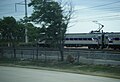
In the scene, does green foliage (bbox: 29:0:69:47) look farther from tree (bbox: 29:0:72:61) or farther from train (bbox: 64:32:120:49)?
train (bbox: 64:32:120:49)

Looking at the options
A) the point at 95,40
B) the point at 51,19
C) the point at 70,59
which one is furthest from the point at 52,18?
the point at 95,40

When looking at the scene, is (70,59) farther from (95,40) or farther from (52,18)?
(95,40)

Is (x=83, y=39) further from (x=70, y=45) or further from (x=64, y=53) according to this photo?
(x=64, y=53)

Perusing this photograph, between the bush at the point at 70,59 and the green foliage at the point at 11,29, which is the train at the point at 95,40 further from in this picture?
the bush at the point at 70,59

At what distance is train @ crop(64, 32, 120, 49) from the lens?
2276 inches

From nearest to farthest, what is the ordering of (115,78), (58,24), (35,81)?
(35,81), (115,78), (58,24)

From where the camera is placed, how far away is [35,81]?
57.1ft

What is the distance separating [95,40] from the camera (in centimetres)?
6138

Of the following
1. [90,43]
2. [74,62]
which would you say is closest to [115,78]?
[74,62]

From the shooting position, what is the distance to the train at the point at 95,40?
57812 mm

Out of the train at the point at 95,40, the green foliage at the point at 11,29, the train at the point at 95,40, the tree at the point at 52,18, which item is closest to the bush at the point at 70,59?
the tree at the point at 52,18

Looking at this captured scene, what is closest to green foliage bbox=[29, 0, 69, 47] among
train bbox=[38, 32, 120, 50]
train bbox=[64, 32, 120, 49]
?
train bbox=[38, 32, 120, 50]

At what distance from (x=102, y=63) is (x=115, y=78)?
28.7 feet

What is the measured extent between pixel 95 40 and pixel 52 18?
29278 millimetres
